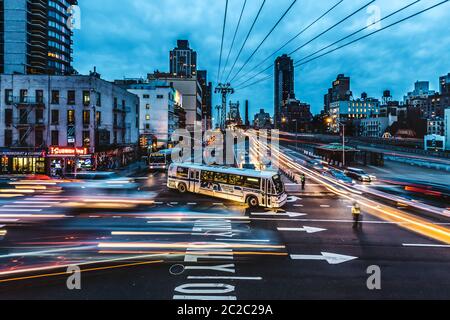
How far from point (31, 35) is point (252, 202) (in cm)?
7713

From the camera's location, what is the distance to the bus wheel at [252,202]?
22406 millimetres

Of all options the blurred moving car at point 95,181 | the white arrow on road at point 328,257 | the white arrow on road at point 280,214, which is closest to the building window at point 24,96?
the blurred moving car at point 95,181

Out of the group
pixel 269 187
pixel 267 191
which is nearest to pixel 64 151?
pixel 267 191

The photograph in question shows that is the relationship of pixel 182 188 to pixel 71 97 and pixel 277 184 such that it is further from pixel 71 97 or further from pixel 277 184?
pixel 71 97

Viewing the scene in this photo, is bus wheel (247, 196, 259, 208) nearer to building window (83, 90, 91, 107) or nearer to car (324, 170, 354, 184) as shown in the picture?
car (324, 170, 354, 184)

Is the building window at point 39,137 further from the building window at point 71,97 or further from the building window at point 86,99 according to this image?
the building window at point 86,99

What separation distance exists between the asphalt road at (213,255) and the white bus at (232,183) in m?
1.60

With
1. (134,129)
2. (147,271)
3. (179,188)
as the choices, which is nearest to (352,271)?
(147,271)

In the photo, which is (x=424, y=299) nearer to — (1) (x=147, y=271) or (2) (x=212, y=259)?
(2) (x=212, y=259)

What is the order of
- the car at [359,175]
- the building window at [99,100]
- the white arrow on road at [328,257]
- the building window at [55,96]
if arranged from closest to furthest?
the white arrow on road at [328,257]
the car at [359,175]
the building window at [55,96]
the building window at [99,100]

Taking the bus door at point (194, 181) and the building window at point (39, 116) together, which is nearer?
the bus door at point (194, 181)

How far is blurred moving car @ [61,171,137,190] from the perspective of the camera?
30.9 m
